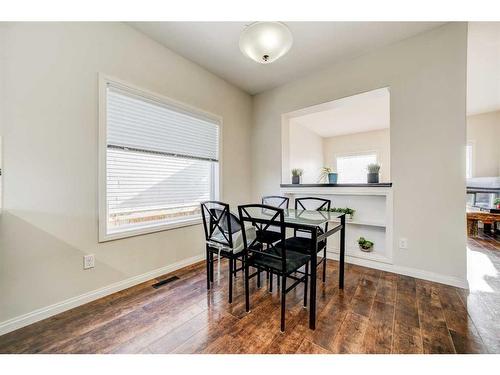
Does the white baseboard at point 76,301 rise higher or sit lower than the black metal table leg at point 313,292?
lower

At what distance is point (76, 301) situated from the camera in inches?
70.1

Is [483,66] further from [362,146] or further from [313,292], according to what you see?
[313,292]

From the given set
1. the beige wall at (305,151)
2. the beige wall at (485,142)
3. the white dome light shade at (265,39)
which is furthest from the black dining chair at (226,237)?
the beige wall at (485,142)

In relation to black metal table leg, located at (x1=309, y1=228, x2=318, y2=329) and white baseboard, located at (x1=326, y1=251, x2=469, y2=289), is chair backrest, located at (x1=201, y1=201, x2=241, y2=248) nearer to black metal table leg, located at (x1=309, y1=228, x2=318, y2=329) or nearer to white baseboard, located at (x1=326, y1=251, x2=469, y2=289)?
black metal table leg, located at (x1=309, y1=228, x2=318, y2=329)

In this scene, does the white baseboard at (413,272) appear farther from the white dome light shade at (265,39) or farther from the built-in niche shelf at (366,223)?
the white dome light shade at (265,39)

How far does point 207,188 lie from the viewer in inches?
120

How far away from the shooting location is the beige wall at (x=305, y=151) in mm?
4793

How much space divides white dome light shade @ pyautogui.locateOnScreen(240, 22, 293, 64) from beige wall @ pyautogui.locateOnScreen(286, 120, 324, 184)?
112 inches

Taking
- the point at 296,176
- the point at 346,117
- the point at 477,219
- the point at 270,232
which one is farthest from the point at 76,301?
the point at 477,219

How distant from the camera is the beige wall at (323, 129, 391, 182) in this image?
221 inches

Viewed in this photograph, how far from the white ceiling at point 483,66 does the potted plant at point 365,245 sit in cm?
256

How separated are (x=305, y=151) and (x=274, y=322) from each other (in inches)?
176
